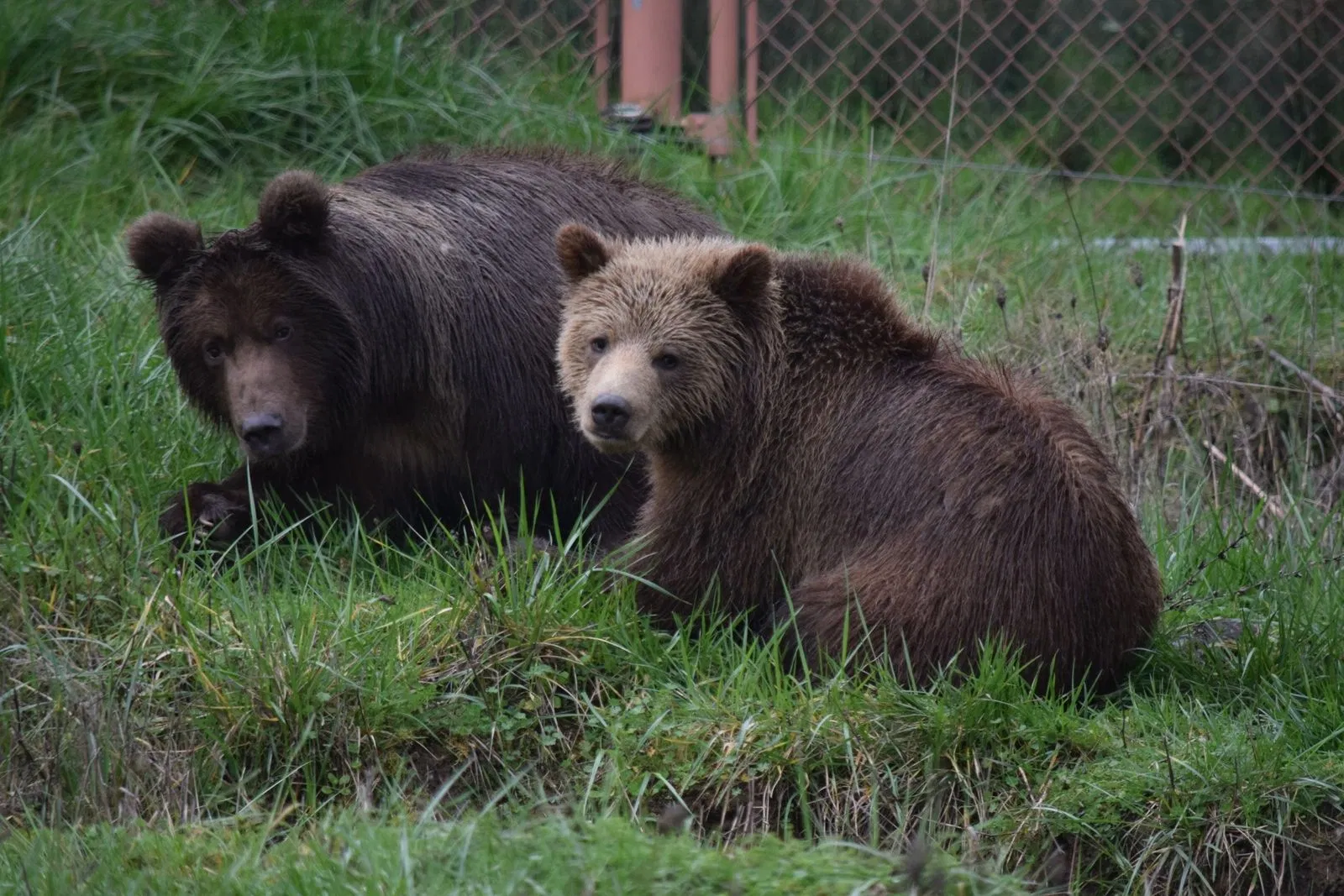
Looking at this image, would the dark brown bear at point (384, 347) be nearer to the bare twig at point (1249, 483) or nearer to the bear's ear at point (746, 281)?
the bear's ear at point (746, 281)

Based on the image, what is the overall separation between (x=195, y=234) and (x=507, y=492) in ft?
4.65

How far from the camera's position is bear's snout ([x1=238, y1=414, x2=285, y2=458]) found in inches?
214

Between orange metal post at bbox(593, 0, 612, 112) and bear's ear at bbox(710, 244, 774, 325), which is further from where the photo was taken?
orange metal post at bbox(593, 0, 612, 112)

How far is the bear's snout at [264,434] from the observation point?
17.8 ft

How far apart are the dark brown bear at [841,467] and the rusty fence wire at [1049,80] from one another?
156 inches

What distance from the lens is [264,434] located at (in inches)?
215

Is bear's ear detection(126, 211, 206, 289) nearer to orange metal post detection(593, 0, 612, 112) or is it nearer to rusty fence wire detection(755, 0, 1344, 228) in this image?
orange metal post detection(593, 0, 612, 112)

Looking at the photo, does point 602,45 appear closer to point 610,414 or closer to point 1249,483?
point 1249,483

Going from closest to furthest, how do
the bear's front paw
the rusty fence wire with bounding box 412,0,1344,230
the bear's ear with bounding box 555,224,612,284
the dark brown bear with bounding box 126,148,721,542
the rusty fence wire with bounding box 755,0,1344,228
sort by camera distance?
1. the bear's ear with bounding box 555,224,612,284
2. the dark brown bear with bounding box 126,148,721,542
3. the bear's front paw
4. the rusty fence wire with bounding box 412,0,1344,230
5. the rusty fence wire with bounding box 755,0,1344,228

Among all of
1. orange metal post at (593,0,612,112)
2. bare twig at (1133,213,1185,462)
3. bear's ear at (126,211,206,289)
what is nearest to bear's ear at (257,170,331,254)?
bear's ear at (126,211,206,289)

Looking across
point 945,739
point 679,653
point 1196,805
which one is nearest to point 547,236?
point 679,653

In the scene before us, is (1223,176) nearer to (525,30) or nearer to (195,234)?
(525,30)

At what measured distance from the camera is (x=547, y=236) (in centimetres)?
620

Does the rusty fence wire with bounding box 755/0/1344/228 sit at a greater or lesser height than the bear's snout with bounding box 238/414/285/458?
greater
